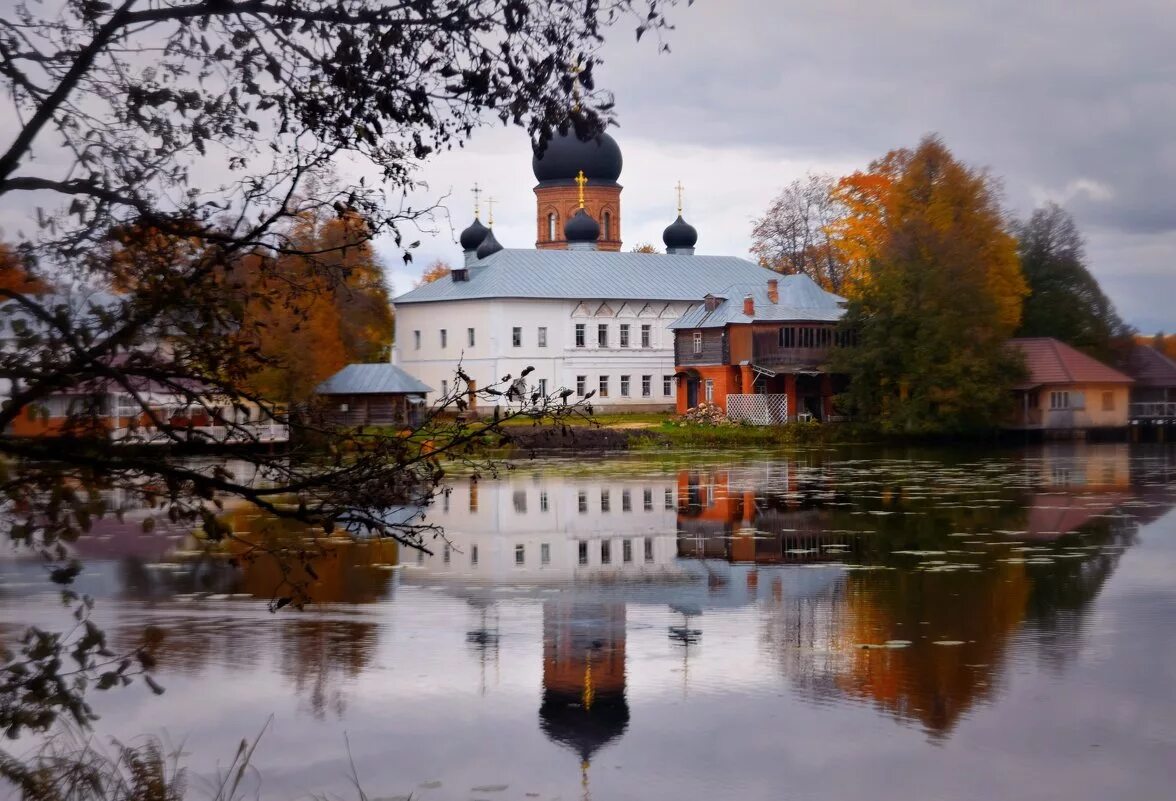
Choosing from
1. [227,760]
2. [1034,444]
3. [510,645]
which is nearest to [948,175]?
[1034,444]

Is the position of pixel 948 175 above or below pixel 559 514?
above

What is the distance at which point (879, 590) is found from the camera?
1394 cm

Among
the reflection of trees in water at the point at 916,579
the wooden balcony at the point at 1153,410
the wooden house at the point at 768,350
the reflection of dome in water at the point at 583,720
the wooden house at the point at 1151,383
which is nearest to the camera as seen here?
the reflection of dome in water at the point at 583,720

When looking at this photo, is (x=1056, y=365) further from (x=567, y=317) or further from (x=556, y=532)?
(x=556, y=532)

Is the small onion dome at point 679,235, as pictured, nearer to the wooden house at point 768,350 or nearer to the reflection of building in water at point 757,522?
the wooden house at point 768,350

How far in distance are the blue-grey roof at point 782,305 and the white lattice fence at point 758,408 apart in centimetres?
326

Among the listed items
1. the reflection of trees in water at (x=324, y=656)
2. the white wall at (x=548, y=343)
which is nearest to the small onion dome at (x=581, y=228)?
the white wall at (x=548, y=343)

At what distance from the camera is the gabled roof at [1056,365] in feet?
174

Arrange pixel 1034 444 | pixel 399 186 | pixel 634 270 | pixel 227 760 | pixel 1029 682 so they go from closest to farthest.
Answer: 1. pixel 399 186
2. pixel 227 760
3. pixel 1029 682
4. pixel 1034 444
5. pixel 634 270

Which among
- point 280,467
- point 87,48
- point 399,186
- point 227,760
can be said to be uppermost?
point 87,48

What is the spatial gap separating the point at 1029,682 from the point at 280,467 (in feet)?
20.8

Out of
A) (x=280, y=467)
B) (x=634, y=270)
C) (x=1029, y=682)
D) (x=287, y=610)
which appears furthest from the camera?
(x=634, y=270)

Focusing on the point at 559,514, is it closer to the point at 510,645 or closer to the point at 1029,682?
the point at 510,645

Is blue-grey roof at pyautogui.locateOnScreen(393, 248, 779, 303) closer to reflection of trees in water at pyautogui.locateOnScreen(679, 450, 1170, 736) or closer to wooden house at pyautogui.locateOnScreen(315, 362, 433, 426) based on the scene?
wooden house at pyautogui.locateOnScreen(315, 362, 433, 426)
